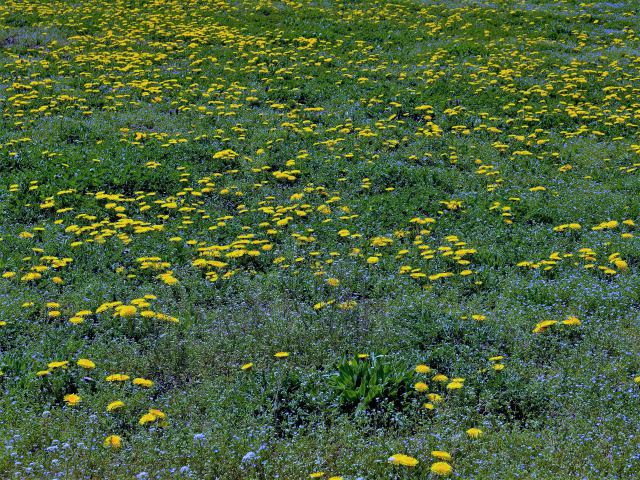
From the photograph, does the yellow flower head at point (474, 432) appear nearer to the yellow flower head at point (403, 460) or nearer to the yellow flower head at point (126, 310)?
the yellow flower head at point (403, 460)

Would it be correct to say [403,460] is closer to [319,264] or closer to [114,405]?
[114,405]

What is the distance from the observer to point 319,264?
→ 7.82 m

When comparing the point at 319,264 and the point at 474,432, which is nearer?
the point at 474,432

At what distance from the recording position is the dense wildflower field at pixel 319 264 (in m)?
4.86

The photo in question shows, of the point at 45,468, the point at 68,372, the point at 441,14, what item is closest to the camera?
the point at 45,468

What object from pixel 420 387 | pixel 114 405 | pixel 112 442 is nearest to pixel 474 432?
pixel 420 387

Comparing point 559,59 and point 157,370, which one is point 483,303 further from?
point 559,59

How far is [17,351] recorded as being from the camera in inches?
239

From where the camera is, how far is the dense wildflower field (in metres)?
4.86

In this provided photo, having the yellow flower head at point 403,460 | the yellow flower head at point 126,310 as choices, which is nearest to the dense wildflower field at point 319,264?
the yellow flower head at point 126,310

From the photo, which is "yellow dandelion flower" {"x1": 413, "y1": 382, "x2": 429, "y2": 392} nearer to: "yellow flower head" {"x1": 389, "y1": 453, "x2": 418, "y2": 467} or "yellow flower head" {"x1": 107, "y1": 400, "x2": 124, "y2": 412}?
"yellow flower head" {"x1": 389, "y1": 453, "x2": 418, "y2": 467}

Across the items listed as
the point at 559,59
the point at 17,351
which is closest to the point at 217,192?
the point at 17,351

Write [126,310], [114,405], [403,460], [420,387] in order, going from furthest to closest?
[126,310]
[420,387]
[114,405]
[403,460]

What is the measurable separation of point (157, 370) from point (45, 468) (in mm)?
1521
